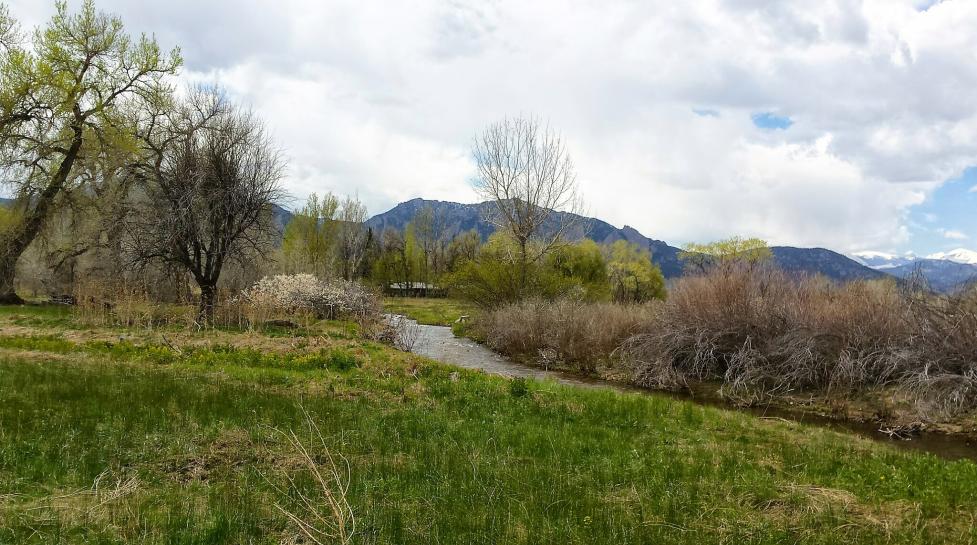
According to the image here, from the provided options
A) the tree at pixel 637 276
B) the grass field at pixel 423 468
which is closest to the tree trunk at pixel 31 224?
the grass field at pixel 423 468

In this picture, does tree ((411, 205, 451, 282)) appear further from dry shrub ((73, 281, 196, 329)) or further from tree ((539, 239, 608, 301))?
dry shrub ((73, 281, 196, 329))

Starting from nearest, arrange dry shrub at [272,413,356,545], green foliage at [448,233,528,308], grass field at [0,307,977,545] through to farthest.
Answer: dry shrub at [272,413,356,545], grass field at [0,307,977,545], green foliage at [448,233,528,308]

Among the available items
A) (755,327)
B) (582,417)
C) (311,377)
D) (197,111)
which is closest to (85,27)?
(197,111)

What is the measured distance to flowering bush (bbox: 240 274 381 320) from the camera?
77.7 feet

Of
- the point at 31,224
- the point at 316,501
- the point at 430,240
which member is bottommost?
the point at 316,501

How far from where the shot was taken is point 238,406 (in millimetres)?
8531

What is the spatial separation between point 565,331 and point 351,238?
50.4 meters

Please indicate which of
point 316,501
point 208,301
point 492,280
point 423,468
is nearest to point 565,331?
point 492,280

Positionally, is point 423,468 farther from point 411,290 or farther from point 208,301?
point 411,290

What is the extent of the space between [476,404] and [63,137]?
2722 centimetres

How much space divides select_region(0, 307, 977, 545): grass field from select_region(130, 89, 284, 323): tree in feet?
28.9

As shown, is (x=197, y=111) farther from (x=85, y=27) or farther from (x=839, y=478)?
(x=839, y=478)

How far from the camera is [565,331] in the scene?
20.8m

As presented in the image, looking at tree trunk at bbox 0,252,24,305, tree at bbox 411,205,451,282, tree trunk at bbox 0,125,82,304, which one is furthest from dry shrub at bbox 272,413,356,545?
tree at bbox 411,205,451,282
